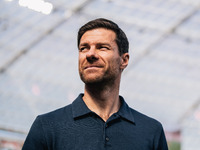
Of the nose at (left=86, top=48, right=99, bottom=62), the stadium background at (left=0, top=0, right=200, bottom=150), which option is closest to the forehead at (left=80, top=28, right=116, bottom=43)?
the nose at (left=86, top=48, right=99, bottom=62)

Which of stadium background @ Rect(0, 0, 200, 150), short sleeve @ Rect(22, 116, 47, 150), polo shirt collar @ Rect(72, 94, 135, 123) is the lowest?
short sleeve @ Rect(22, 116, 47, 150)

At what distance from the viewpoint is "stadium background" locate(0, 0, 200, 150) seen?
27.8m

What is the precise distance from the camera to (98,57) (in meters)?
3.03

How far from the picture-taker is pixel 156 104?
4400 centimetres

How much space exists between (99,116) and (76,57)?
32.0 meters

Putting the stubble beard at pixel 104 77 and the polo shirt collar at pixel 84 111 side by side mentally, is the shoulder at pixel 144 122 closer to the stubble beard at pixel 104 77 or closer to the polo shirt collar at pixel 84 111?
the polo shirt collar at pixel 84 111

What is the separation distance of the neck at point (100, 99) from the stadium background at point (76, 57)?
64.5 ft

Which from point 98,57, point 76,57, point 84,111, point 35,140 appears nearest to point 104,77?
point 98,57

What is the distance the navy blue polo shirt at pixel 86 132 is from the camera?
113 inches

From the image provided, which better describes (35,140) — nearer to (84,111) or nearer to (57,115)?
(57,115)

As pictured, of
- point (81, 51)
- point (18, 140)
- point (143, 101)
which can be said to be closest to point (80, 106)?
point (81, 51)

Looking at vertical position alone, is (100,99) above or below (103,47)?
below

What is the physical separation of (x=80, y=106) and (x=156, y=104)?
136ft

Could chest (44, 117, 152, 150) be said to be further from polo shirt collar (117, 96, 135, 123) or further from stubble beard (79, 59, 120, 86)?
stubble beard (79, 59, 120, 86)
